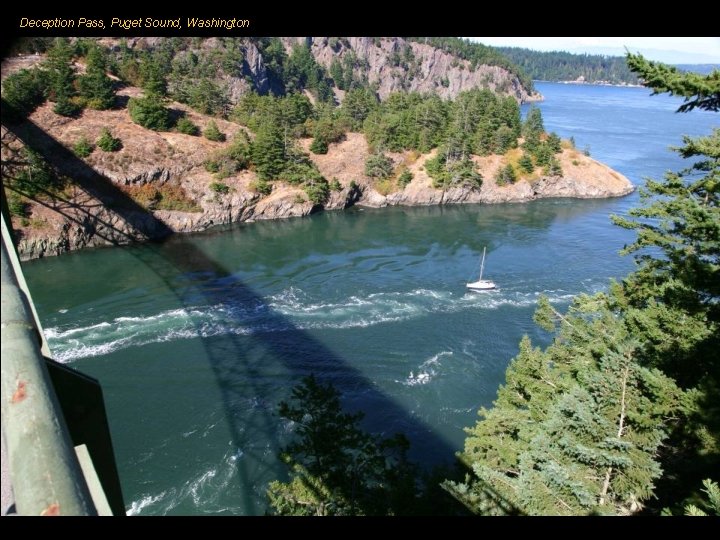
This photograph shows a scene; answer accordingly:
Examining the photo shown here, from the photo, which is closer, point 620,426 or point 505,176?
point 620,426

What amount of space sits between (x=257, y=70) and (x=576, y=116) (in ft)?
284

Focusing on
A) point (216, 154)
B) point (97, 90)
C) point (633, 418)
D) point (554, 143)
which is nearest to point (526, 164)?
point (554, 143)

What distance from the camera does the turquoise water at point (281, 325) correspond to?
63.2ft

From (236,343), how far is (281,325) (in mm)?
3243

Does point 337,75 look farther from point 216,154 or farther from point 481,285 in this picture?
point 481,285

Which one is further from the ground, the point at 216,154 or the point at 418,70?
the point at 418,70

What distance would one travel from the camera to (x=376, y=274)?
37.0 metres

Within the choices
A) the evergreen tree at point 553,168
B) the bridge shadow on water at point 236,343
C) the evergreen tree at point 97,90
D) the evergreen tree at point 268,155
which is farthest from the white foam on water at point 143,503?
the evergreen tree at point 553,168

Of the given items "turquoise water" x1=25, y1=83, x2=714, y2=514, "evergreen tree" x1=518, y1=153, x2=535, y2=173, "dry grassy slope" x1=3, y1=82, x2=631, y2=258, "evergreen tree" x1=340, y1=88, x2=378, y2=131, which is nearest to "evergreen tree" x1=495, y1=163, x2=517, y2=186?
"dry grassy slope" x1=3, y1=82, x2=631, y2=258

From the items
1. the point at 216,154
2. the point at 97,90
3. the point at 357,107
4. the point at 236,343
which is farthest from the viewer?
the point at 357,107

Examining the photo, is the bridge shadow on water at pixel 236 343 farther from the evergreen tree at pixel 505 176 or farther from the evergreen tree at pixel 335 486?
the evergreen tree at pixel 505 176

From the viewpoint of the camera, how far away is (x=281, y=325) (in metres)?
29.1

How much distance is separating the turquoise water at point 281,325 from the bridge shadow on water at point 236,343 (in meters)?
0.10
